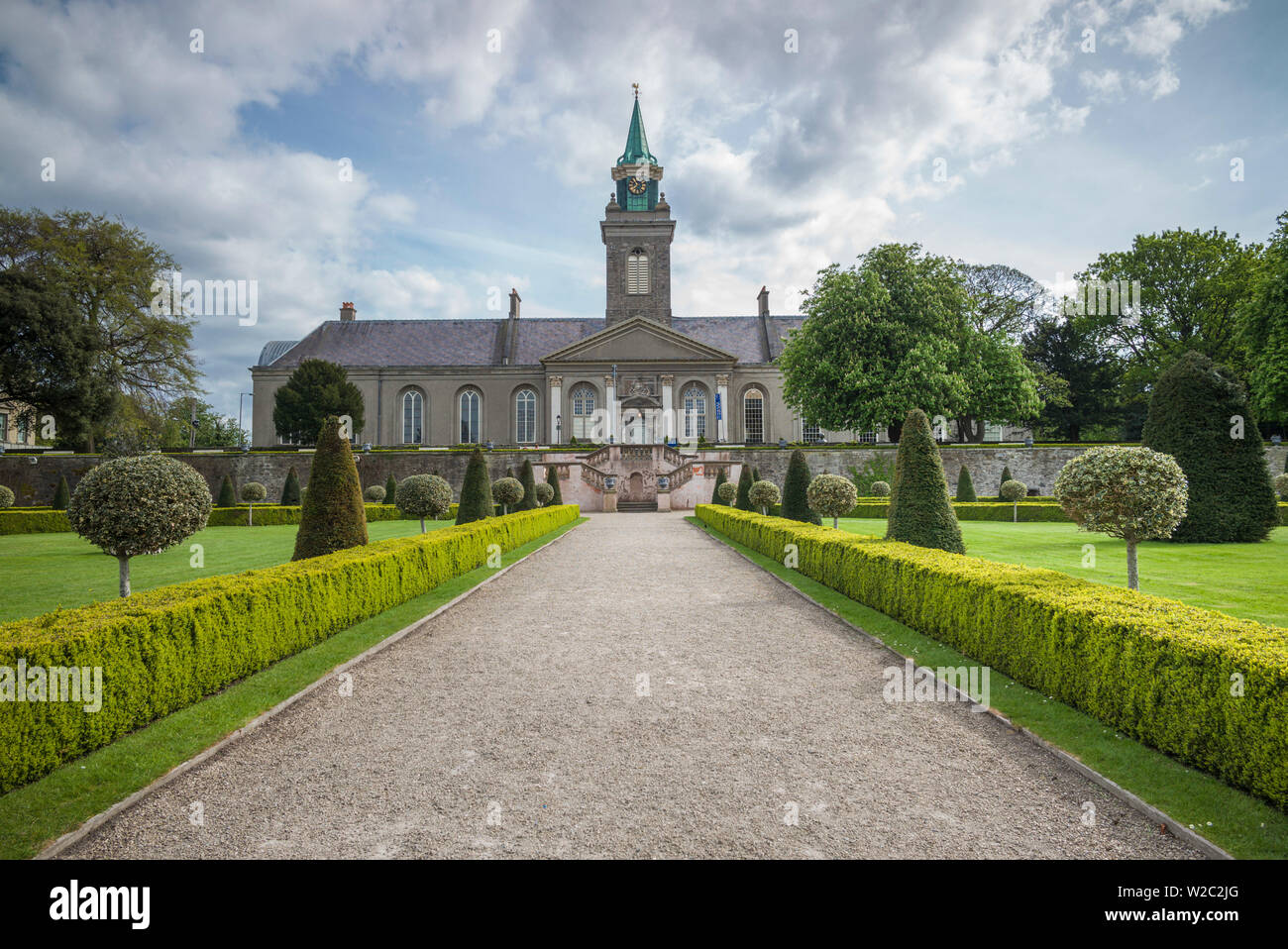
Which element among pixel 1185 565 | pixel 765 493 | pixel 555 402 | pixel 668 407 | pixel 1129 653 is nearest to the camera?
pixel 1129 653

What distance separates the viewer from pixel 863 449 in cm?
4034

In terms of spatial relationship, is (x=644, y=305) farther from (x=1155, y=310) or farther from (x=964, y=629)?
(x=964, y=629)

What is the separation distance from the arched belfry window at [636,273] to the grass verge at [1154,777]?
49.7m

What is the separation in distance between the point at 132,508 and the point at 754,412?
4693 cm

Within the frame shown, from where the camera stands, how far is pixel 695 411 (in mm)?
50469

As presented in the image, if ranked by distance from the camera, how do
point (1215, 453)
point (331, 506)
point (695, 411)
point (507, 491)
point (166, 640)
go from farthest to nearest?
point (695, 411)
point (507, 491)
point (1215, 453)
point (331, 506)
point (166, 640)

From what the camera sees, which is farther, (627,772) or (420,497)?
(420,497)

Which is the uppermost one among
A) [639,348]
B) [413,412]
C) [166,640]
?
[639,348]

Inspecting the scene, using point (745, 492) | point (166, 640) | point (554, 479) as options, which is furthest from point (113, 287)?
point (166, 640)

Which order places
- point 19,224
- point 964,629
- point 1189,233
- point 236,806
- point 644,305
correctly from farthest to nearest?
point 644,305 → point 1189,233 → point 19,224 → point 964,629 → point 236,806

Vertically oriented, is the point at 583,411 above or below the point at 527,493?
above

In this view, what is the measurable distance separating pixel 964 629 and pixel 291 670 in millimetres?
7215

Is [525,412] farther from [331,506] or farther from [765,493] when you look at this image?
[331,506]
